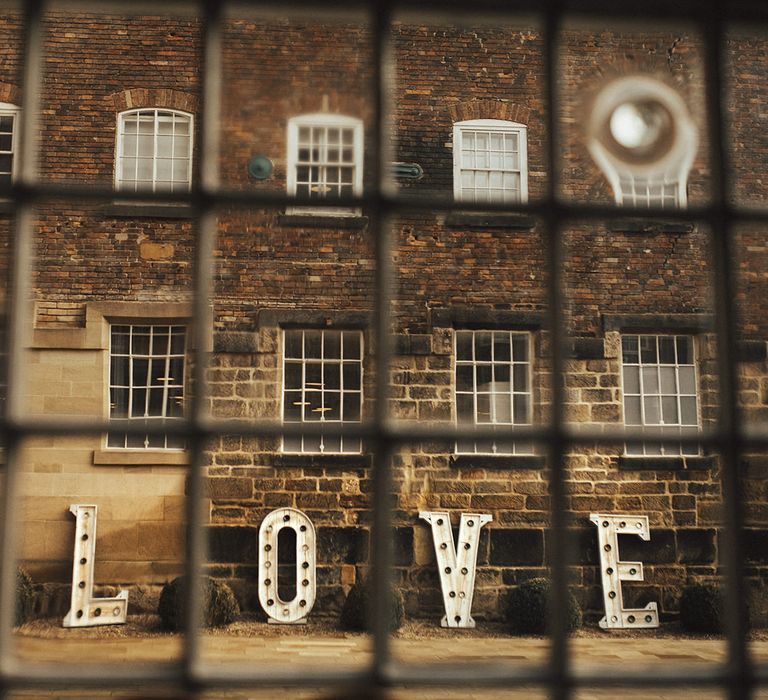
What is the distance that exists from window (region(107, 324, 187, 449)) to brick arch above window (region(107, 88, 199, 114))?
5.73ft

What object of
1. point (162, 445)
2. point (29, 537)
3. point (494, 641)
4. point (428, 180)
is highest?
point (428, 180)

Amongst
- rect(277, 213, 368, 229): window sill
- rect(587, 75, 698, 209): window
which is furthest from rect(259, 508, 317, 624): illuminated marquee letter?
rect(587, 75, 698, 209): window

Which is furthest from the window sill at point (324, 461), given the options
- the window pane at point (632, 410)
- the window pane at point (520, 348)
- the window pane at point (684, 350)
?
the window pane at point (684, 350)

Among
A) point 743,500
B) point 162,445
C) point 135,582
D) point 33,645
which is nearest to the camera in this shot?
point 743,500

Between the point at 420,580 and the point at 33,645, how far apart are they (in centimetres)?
270

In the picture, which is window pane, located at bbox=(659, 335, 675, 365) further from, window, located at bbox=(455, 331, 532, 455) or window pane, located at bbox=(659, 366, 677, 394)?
window, located at bbox=(455, 331, 532, 455)

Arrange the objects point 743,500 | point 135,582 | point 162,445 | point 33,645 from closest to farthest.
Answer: point 743,500 < point 33,645 < point 135,582 < point 162,445

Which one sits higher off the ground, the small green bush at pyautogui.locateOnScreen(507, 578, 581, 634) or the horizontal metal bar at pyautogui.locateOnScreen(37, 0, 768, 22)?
the horizontal metal bar at pyautogui.locateOnScreen(37, 0, 768, 22)

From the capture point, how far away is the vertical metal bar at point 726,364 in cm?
79

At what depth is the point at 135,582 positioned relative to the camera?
6496 millimetres

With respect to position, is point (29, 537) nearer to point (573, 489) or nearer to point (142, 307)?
point (142, 307)

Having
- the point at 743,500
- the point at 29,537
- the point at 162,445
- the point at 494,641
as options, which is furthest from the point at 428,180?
the point at 743,500

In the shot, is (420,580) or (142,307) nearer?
(420,580)

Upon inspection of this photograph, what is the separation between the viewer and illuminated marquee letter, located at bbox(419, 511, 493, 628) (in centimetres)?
645
